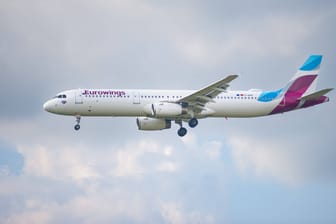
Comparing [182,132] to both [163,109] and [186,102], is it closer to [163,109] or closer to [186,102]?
[186,102]

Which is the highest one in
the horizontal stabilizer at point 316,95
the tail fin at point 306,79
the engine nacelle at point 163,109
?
the tail fin at point 306,79

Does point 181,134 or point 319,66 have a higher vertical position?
point 319,66

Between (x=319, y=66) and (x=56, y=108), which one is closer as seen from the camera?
(x=56, y=108)

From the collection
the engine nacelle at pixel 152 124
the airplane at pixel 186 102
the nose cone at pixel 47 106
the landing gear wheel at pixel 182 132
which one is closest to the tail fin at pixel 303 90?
the airplane at pixel 186 102

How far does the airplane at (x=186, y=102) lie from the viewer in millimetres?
93875

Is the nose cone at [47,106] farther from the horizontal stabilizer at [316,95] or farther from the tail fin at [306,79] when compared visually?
the horizontal stabilizer at [316,95]

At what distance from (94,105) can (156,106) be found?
583 cm

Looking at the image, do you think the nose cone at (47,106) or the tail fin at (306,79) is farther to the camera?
the tail fin at (306,79)

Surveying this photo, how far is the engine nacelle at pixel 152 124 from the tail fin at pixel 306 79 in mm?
12348

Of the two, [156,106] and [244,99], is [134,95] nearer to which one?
[156,106]

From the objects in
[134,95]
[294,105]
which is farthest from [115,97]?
[294,105]

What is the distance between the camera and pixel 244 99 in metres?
98.1

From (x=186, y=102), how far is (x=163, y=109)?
104 inches

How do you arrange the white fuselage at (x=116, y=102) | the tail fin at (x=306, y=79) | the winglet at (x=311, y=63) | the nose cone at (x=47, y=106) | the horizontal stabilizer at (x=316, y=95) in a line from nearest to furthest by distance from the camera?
1. the white fuselage at (x=116, y=102)
2. the nose cone at (x=47, y=106)
3. the horizontal stabilizer at (x=316, y=95)
4. the tail fin at (x=306, y=79)
5. the winglet at (x=311, y=63)
